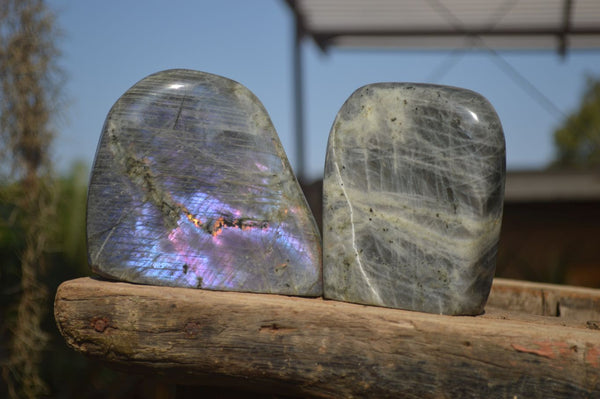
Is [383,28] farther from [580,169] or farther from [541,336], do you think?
[541,336]

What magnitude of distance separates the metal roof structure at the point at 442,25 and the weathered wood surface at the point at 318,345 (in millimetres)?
2545

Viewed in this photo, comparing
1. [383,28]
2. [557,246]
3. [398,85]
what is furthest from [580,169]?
[398,85]

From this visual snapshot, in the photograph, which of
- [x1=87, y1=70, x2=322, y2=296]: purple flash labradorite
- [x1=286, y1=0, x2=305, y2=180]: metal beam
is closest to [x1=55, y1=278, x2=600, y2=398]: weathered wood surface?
[x1=87, y1=70, x2=322, y2=296]: purple flash labradorite

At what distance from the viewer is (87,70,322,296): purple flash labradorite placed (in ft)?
3.93

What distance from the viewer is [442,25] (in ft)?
11.6

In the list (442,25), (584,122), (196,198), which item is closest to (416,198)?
(196,198)

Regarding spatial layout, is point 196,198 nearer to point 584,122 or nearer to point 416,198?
point 416,198

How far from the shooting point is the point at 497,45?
146 inches

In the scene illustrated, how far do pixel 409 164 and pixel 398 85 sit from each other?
0.55 feet

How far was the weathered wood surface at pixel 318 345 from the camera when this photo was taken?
936 mm

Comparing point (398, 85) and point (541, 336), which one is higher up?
point (398, 85)

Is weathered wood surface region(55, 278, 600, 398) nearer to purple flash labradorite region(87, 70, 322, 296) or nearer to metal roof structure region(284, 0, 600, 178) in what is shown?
purple flash labradorite region(87, 70, 322, 296)

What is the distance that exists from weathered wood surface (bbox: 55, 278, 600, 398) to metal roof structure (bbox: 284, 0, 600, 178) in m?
2.54

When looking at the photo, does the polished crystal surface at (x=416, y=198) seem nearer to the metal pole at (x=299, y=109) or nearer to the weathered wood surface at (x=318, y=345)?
the weathered wood surface at (x=318, y=345)
